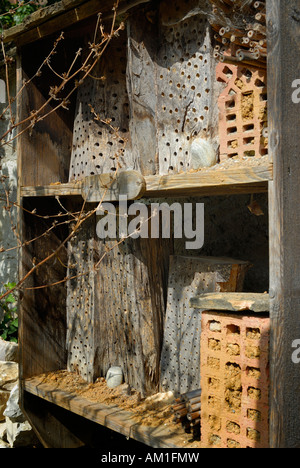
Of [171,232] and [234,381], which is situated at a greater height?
[171,232]

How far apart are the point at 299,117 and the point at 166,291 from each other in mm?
1557

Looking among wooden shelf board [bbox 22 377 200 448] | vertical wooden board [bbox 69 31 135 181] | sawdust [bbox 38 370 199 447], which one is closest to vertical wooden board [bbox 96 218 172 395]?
sawdust [bbox 38 370 199 447]

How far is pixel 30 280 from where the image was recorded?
3672mm

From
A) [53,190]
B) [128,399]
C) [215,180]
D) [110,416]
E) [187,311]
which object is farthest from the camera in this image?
[53,190]

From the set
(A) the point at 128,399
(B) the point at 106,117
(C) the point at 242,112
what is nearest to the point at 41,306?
(A) the point at 128,399

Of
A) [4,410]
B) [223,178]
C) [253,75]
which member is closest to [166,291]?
[223,178]

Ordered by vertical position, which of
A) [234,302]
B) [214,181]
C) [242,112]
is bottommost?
[234,302]

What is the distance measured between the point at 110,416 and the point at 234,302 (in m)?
1.16

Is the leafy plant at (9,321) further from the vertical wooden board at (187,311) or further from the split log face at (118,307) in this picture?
the vertical wooden board at (187,311)

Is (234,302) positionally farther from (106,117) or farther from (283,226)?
(106,117)

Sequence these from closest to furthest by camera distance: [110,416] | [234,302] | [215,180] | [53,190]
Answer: [234,302], [215,180], [110,416], [53,190]

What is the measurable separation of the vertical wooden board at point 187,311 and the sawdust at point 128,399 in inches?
5.6

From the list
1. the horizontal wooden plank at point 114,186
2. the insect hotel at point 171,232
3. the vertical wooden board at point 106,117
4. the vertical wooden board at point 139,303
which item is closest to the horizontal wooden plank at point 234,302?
the insect hotel at point 171,232

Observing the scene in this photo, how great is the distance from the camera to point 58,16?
3.11 meters
